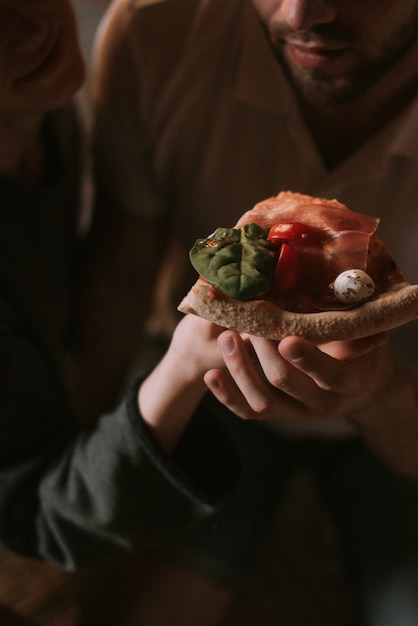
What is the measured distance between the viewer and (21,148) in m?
0.82

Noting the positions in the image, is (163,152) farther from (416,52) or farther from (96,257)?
(416,52)

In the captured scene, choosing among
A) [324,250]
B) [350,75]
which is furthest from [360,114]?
[324,250]

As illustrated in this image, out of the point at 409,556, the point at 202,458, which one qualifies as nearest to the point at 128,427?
the point at 202,458

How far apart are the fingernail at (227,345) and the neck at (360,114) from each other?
14.2 inches

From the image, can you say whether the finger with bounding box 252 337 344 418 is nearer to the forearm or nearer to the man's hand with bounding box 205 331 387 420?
the man's hand with bounding box 205 331 387 420

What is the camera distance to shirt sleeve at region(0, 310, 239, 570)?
73cm

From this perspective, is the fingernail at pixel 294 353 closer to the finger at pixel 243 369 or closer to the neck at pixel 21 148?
the finger at pixel 243 369

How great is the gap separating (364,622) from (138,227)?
69 cm

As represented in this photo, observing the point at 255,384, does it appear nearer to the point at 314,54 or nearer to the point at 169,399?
the point at 169,399

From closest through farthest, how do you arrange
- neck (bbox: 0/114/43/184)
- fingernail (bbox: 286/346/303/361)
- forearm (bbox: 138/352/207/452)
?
fingernail (bbox: 286/346/303/361) < forearm (bbox: 138/352/207/452) < neck (bbox: 0/114/43/184)

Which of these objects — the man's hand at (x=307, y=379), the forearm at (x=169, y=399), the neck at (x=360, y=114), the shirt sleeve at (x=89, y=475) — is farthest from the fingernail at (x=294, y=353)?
the neck at (x=360, y=114)

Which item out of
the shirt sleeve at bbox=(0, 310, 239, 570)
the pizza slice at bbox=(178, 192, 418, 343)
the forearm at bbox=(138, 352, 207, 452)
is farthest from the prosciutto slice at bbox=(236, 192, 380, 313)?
the shirt sleeve at bbox=(0, 310, 239, 570)

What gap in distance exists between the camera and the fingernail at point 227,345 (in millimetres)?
528

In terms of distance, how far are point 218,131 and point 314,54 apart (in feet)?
0.76
